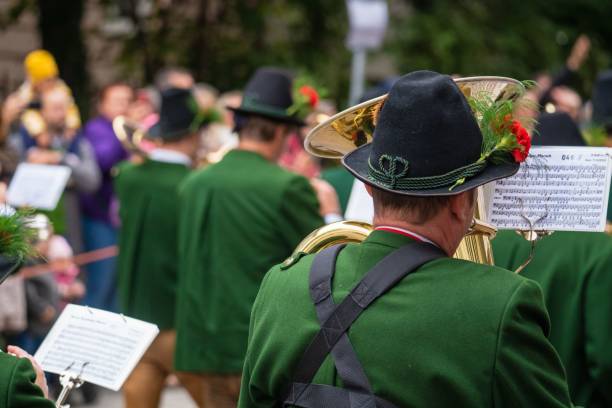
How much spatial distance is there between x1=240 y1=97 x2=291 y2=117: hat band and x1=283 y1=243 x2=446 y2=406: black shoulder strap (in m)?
3.01

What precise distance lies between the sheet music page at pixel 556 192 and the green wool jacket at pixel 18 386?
1.19 meters

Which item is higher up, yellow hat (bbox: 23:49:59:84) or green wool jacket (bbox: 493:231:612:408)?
green wool jacket (bbox: 493:231:612:408)

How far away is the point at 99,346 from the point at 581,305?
5.65ft

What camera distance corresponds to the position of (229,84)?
48.0ft

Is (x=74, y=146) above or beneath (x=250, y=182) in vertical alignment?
beneath

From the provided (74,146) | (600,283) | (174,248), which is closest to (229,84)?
(74,146)

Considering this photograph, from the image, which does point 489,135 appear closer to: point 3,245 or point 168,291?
point 3,245

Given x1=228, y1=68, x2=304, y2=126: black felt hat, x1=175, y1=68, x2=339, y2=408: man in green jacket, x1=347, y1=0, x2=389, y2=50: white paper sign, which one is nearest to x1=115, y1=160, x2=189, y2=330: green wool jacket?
x1=175, y1=68, x2=339, y2=408: man in green jacket

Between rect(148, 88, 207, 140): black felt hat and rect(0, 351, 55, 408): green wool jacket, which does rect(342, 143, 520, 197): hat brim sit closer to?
rect(0, 351, 55, 408): green wool jacket

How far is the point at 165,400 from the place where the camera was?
8570 mm

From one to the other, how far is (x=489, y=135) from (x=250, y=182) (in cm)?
270

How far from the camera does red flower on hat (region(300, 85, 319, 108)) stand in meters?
5.95

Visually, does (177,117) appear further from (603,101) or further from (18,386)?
(18,386)

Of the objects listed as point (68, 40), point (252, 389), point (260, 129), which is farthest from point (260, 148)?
point (68, 40)
